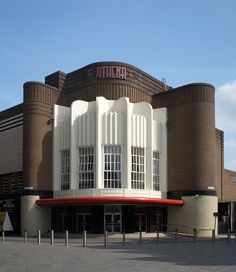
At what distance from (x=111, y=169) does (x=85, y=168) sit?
2.42m

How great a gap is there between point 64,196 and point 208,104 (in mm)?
16286

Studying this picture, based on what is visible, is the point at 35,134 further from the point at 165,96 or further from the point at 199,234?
the point at 199,234

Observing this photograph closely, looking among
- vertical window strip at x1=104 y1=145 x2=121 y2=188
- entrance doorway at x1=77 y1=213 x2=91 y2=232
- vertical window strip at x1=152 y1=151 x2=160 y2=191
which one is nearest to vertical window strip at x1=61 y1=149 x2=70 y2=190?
entrance doorway at x1=77 y1=213 x2=91 y2=232

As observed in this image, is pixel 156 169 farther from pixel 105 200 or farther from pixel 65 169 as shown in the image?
pixel 65 169

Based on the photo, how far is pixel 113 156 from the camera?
4534 cm

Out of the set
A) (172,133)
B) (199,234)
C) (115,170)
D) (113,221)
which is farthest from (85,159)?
(199,234)

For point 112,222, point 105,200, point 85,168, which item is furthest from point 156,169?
point 105,200

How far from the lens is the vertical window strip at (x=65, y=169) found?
47281 mm

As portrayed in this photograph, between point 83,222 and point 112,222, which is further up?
point 112,222

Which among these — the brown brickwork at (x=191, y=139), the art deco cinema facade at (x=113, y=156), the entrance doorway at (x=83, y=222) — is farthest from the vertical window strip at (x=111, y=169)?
the brown brickwork at (x=191, y=139)

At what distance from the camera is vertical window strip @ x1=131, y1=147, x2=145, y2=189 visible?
149ft

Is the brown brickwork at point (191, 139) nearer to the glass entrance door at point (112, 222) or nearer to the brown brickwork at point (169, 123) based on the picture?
the brown brickwork at point (169, 123)

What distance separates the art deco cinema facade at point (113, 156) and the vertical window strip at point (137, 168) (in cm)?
9

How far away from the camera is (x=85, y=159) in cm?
4588
